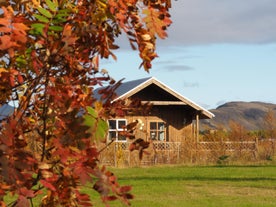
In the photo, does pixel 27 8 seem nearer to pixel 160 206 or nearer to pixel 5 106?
pixel 5 106

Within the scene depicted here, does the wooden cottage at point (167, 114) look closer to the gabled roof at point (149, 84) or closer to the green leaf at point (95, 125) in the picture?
the gabled roof at point (149, 84)

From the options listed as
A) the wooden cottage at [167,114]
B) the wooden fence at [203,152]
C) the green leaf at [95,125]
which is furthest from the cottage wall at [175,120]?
the green leaf at [95,125]

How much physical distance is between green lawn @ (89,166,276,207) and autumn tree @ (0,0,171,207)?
8.92 metres

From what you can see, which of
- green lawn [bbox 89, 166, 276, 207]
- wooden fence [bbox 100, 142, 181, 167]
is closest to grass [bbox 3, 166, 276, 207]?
green lawn [bbox 89, 166, 276, 207]

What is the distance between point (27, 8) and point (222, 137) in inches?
1055

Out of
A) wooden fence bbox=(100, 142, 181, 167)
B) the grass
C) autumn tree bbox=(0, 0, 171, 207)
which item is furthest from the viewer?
wooden fence bbox=(100, 142, 181, 167)

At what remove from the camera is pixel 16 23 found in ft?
6.44

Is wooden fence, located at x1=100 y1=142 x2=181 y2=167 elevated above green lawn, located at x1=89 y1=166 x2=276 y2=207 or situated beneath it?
elevated above

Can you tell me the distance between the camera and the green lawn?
11.9 meters

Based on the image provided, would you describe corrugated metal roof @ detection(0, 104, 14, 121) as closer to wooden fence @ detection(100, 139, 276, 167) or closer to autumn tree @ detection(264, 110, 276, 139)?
wooden fence @ detection(100, 139, 276, 167)

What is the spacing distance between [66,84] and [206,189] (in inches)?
502

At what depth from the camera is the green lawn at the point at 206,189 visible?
39.2 feet

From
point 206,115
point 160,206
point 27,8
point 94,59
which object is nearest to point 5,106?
point 27,8

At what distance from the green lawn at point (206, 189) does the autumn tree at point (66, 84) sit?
8919mm
